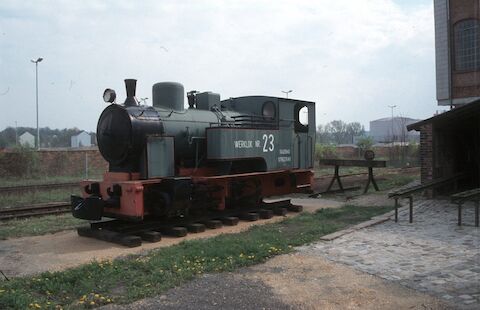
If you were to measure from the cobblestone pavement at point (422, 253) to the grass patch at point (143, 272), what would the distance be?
87cm

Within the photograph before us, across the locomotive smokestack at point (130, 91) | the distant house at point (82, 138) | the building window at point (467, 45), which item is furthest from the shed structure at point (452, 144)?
the distant house at point (82, 138)

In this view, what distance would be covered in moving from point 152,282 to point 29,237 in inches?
186

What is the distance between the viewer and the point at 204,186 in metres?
10.2

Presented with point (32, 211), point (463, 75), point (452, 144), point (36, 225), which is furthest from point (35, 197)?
A: point (463, 75)

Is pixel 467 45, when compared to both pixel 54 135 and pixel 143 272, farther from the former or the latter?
pixel 54 135

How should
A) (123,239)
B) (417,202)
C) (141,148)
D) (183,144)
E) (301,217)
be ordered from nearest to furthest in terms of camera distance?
(123,239), (141,148), (183,144), (301,217), (417,202)

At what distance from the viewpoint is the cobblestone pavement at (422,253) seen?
562 cm

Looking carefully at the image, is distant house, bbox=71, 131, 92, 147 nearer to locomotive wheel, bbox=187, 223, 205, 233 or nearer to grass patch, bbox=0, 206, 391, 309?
locomotive wheel, bbox=187, 223, 205, 233

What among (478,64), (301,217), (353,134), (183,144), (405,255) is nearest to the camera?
(405,255)

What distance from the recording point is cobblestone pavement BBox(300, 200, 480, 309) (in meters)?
5.62

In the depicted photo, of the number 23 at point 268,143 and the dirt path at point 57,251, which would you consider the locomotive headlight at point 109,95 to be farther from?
the number 23 at point 268,143

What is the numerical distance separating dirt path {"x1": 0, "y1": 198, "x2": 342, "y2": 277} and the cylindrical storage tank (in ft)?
9.13

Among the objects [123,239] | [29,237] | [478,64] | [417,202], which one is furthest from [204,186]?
[478,64]

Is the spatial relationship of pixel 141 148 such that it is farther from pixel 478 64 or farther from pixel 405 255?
pixel 478 64
